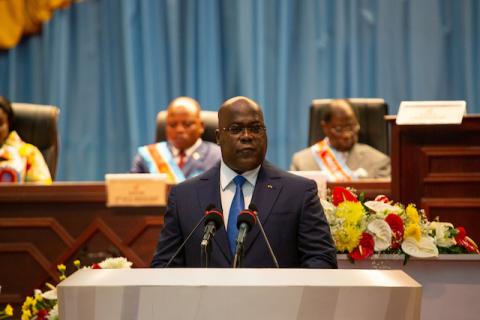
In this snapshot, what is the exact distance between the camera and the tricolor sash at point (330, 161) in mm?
5348

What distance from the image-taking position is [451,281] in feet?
9.36

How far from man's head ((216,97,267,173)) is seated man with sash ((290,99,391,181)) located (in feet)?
9.40

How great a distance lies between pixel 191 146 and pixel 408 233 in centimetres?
252

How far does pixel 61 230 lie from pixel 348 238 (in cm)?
199

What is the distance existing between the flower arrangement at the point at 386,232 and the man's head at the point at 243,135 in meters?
0.55

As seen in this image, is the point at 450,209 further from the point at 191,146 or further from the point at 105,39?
the point at 105,39

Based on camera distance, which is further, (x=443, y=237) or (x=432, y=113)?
(x=432, y=113)

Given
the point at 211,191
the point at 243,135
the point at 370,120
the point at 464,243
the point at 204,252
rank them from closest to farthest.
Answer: the point at 204,252 → the point at 243,135 → the point at 211,191 → the point at 464,243 → the point at 370,120

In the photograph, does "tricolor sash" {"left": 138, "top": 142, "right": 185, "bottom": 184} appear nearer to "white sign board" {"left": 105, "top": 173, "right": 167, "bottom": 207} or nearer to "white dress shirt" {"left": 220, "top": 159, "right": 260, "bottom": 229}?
"white sign board" {"left": 105, "top": 173, "right": 167, "bottom": 207}

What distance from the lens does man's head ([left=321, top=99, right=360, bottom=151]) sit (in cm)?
546

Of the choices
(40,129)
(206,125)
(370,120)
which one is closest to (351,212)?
(206,125)

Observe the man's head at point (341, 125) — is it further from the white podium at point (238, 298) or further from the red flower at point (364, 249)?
the white podium at point (238, 298)

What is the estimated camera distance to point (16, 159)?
16.9ft

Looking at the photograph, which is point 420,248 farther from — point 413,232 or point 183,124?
point 183,124
